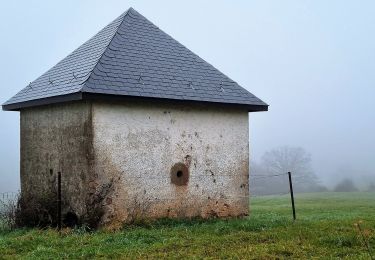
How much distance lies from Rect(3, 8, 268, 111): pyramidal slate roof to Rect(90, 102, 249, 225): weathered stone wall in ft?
1.41

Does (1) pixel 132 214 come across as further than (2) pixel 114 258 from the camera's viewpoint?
Yes

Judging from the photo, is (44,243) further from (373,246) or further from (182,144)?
(373,246)

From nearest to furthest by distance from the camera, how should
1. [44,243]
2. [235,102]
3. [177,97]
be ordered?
[44,243], [177,97], [235,102]

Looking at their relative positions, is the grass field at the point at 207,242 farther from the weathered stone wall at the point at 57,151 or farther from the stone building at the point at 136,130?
the weathered stone wall at the point at 57,151

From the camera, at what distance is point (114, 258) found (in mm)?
9422

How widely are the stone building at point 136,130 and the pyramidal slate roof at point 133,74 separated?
0.12ft

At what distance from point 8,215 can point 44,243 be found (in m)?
4.56

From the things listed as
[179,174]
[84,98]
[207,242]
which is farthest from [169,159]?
[207,242]

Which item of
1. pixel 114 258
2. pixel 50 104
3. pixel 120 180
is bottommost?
pixel 114 258

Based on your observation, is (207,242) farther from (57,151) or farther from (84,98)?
(57,151)

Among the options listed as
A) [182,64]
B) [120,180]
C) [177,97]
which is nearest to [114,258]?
[120,180]

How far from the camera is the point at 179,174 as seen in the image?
573 inches

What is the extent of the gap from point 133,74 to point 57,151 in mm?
2875

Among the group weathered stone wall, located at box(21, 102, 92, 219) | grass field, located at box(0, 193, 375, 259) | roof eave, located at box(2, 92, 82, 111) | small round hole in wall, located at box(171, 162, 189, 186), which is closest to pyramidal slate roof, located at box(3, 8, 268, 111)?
roof eave, located at box(2, 92, 82, 111)
